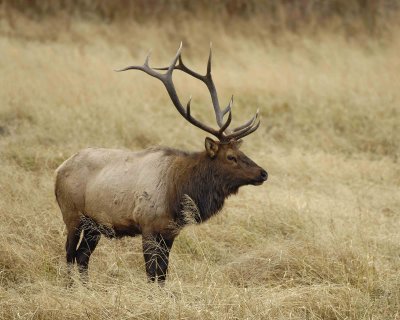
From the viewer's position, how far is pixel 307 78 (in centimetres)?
1390

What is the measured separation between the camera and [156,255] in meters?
5.48

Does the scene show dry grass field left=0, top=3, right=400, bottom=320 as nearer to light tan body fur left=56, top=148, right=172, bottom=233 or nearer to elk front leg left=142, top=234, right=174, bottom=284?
elk front leg left=142, top=234, right=174, bottom=284

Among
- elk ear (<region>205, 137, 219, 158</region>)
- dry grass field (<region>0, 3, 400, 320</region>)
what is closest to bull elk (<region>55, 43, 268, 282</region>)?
elk ear (<region>205, 137, 219, 158</region>)

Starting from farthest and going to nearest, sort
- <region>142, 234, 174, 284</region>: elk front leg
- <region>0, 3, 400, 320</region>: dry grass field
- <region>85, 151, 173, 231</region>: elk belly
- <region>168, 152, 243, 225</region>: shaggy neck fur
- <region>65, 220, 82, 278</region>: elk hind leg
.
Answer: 1. <region>65, 220, 82, 278</region>: elk hind leg
2. <region>168, 152, 243, 225</region>: shaggy neck fur
3. <region>85, 151, 173, 231</region>: elk belly
4. <region>142, 234, 174, 284</region>: elk front leg
5. <region>0, 3, 400, 320</region>: dry grass field

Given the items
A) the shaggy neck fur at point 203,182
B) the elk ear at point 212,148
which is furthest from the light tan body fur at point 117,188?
the elk ear at point 212,148

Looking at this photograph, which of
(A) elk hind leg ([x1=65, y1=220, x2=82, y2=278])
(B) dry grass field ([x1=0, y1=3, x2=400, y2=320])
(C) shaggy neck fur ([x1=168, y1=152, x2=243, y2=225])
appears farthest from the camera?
(A) elk hind leg ([x1=65, y1=220, x2=82, y2=278])

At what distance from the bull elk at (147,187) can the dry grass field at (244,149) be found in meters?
0.28

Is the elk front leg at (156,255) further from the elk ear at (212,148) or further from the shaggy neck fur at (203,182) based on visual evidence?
the elk ear at (212,148)

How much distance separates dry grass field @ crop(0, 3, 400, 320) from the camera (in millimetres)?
4883

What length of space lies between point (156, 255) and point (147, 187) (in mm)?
550

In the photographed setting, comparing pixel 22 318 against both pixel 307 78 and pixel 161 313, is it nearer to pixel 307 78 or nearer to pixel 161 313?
pixel 161 313

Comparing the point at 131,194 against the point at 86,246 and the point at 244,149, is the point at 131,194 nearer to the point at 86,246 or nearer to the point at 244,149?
the point at 86,246

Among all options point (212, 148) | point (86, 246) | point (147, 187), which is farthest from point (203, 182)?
point (86, 246)

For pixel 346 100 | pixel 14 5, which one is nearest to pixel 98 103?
pixel 346 100
